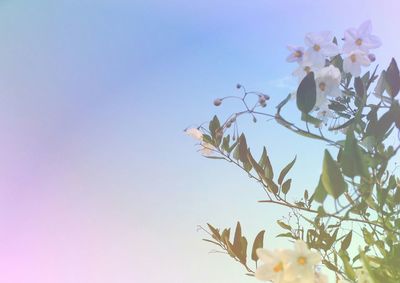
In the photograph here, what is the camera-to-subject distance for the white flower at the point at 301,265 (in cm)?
55

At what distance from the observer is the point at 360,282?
0.61 meters

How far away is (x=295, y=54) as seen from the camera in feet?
2.70

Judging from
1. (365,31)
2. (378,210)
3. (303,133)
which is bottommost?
(378,210)

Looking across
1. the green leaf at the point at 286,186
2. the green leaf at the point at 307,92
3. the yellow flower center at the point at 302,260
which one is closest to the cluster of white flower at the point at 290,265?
the yellow flower center at the point at 302,260

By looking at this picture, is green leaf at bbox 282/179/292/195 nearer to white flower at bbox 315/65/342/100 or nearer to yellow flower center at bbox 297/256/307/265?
white flower at bbox 315/65/342/100

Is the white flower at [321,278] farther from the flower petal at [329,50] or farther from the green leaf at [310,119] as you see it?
the flower petal at [329,50]

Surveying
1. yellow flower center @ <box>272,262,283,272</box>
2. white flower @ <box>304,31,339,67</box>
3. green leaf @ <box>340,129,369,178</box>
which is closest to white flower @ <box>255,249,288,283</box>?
yellow flower center @ <box>272,262,283,272</box>

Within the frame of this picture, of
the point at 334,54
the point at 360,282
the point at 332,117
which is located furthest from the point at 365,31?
the point at 360,282

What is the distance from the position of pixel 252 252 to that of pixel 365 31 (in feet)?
1.41

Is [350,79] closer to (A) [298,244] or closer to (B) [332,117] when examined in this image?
(B) [332,117]

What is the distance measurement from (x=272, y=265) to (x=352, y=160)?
0.15 metres

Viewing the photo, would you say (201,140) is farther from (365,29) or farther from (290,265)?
(290,265)

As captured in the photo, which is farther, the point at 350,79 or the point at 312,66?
the point at 350,79

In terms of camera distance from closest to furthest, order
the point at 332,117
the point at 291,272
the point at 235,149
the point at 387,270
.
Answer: the point at 291,272 < the point at 387,270 < the point at 332,117 < the point at 235,149
